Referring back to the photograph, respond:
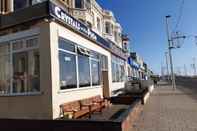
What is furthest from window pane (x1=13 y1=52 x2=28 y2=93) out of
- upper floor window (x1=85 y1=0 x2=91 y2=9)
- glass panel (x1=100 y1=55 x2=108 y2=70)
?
upper floor window (x1=85 y1=0 x2=91 y2=9)

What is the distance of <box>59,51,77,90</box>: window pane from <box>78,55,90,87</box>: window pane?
2.30 feet

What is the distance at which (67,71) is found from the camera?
1059 centimetres

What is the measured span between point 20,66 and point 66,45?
2052mm

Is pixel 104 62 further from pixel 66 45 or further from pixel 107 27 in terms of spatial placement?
pixel 107 27

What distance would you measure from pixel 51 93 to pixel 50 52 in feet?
4.84

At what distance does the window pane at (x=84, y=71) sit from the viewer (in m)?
11.9

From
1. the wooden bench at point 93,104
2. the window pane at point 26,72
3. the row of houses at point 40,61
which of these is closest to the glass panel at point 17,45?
the row of houses at point 40,61

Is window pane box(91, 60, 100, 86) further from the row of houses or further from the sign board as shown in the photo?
the row of houses

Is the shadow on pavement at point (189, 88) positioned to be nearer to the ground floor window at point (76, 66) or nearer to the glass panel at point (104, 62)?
the glass panel at point (104, 62)

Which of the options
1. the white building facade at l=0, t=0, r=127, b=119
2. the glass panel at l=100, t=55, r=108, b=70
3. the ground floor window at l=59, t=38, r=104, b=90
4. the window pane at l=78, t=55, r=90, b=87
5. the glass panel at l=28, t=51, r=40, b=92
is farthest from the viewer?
the glass panel at l=100, t=55, r=108, b=70

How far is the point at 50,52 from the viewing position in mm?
9008

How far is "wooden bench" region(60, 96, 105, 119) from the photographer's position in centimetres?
953

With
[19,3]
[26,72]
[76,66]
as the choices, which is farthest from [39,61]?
[19,3]

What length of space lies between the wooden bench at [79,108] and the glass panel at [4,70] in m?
2.59
